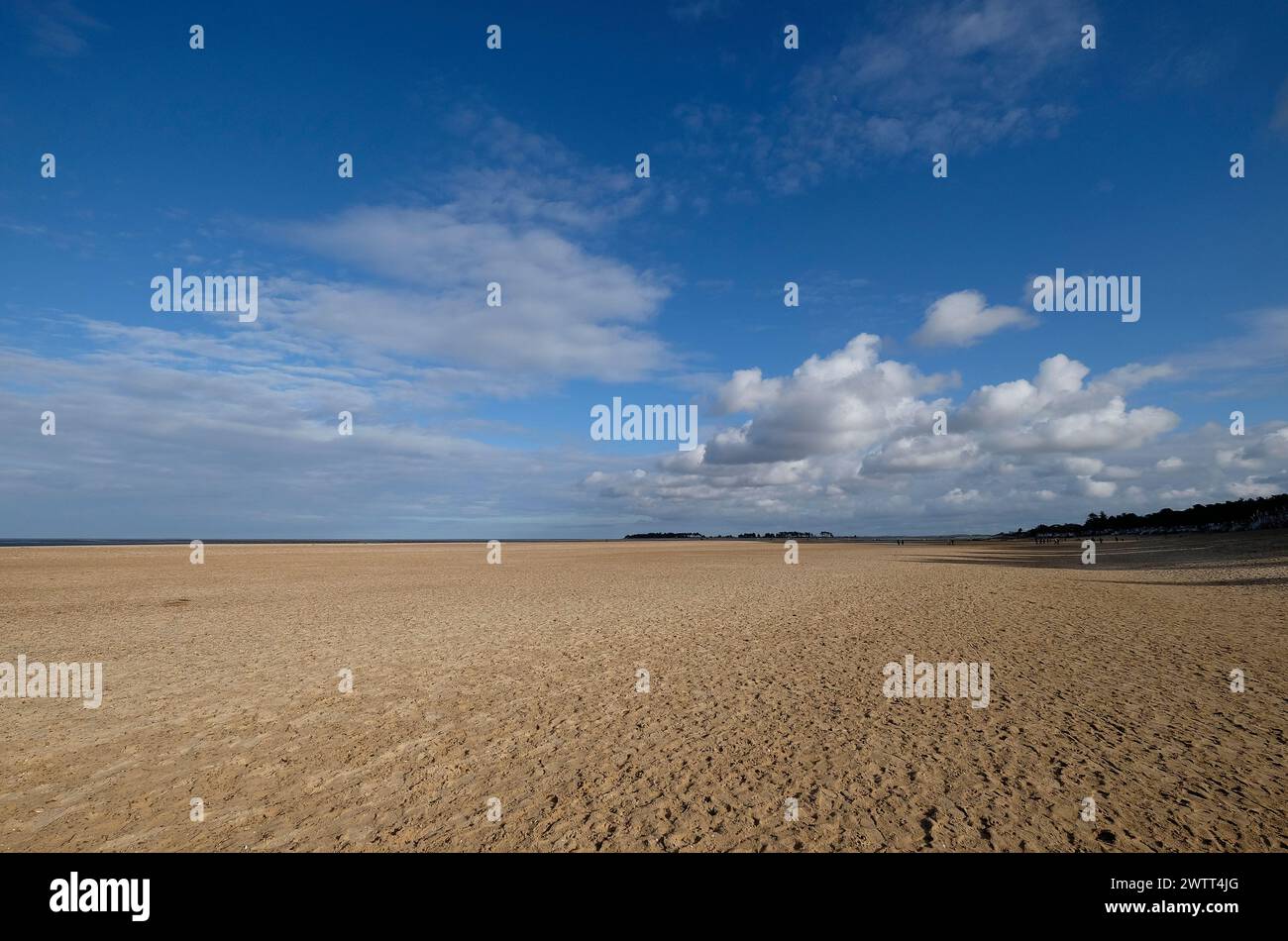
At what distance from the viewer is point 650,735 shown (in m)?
9.28

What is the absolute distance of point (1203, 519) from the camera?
96875 millimetres

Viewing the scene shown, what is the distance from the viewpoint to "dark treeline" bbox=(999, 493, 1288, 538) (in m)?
71.3

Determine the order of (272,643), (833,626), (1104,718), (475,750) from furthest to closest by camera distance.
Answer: (833,626)
(272,643)
(1104,718)
(475,750)

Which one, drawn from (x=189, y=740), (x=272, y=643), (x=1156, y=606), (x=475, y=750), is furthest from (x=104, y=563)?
(x=1156, y=606)

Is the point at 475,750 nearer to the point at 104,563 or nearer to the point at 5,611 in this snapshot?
the point at 5,611

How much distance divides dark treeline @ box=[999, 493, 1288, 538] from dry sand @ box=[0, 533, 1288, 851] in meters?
75.9

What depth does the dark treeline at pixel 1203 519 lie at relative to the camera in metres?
71.3

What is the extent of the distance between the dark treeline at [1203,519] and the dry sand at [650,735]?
249 ft

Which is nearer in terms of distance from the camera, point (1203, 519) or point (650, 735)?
point (650, 735)

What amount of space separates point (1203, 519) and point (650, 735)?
429 ft

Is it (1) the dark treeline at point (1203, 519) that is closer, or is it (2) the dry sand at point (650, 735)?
(2) the dry sand at point (650, 735)
